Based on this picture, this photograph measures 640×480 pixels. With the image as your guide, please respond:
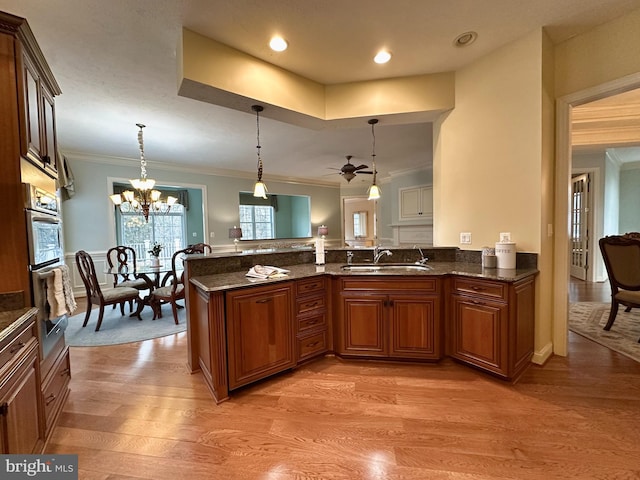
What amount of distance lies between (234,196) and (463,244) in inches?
219

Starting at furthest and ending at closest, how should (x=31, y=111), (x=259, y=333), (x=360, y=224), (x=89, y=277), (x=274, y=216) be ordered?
(x=274, y=216) → (x=360, y=224) → (x=89, y=277) → (x=259, y=333) → (x=31, y=111)

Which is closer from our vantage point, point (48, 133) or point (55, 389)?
point (55, 389)

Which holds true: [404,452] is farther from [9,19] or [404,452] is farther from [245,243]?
[245,243]

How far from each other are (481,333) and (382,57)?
2.57m

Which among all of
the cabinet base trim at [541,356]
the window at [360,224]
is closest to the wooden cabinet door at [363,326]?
the cabinet base trim at [541,356]

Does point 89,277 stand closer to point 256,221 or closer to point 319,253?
point 319,253

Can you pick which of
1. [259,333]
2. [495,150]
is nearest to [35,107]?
[259,333]

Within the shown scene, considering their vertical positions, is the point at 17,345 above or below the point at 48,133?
below

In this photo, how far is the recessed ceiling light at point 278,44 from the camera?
86.6 inches

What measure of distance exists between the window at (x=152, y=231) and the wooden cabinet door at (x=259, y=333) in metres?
5.53

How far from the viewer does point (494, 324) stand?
7.13ft

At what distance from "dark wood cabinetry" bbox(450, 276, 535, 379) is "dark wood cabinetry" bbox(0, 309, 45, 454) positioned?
9.29 ft

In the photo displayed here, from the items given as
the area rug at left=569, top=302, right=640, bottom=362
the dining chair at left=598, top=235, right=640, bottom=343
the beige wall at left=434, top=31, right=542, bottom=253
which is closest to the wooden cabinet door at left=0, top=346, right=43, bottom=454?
the beige wall at left=434, top=31, right=542, bottom=253

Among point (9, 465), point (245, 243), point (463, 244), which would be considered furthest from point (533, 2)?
point (245, 243)
